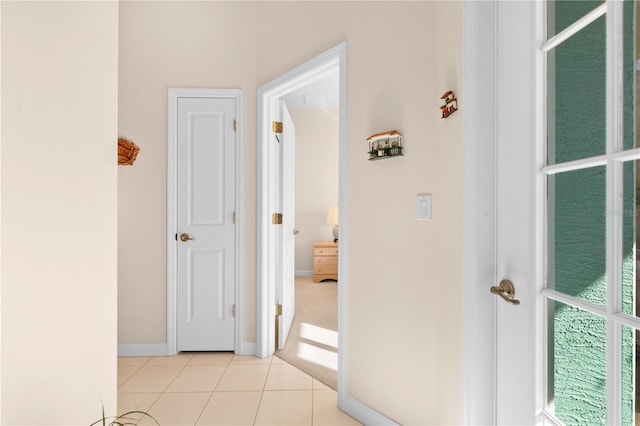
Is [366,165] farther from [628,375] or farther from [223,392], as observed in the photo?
[223,392]

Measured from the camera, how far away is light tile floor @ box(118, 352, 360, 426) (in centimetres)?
196

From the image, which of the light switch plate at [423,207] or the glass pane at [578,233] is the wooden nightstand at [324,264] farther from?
the glass pane at [578,233]

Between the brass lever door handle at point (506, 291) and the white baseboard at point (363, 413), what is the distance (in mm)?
967

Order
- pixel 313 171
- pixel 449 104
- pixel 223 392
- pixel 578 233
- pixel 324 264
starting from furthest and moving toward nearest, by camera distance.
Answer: pixel 313 171 < pixel 324 264 < pixel 223 392 < pixel 449 104 < pixel 578 233

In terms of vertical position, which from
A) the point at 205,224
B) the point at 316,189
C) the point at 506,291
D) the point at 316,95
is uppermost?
the point at 316,95

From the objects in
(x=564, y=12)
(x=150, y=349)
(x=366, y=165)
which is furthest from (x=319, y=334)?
(x=564, y=12)

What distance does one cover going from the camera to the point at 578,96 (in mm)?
902

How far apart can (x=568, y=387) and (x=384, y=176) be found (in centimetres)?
110

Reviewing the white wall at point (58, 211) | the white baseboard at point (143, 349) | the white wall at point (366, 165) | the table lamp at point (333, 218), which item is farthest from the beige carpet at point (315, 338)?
the white wall at point (58, 211)

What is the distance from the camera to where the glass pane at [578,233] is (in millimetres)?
836

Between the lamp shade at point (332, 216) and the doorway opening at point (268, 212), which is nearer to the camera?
the doorway opening at point (268, 212)

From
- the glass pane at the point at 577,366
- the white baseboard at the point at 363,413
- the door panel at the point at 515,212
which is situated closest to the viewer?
the glass pane at the point at 577,366

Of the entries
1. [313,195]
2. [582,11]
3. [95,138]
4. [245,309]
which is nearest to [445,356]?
[582,11]

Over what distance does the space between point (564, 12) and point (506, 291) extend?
0.80 metres
